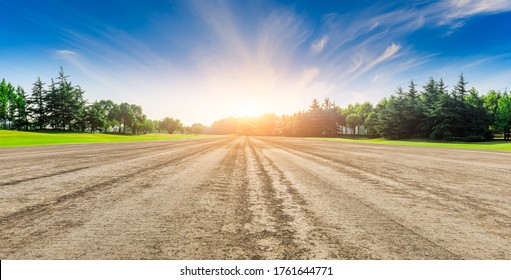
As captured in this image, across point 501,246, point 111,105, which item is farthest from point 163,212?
point 111,105

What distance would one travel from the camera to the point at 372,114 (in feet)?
260

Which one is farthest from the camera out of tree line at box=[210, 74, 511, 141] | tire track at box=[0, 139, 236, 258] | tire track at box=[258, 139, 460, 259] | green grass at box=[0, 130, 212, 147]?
tree line at box=[210, 74, 511, 141]

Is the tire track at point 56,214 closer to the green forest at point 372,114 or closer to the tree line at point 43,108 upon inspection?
the green forest at point 372,114

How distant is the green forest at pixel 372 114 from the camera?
52.7m

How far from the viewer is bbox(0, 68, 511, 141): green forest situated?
52688mm

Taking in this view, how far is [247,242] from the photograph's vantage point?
3051 mm

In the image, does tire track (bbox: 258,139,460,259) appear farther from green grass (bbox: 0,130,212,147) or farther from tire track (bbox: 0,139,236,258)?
green grass (bbox: 0,130,212,147)

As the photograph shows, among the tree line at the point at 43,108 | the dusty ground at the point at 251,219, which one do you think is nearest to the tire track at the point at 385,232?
the dusty ground at the point at 251,219

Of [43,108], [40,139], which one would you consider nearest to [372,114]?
[40,139]

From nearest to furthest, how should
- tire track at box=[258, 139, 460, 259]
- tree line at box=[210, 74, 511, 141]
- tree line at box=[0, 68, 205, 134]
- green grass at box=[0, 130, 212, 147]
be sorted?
tire track at box=[258, 139, 460, 259] → green grass at box=[0, 130, 212, 147] → tree line at box=[210, 74, 511, 141] → tree line at box=[0, 68, 205, 134]

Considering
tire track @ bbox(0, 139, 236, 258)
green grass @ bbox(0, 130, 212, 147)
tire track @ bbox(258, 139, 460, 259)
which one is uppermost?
green grass @ bbox(0, 130, 212, 147)

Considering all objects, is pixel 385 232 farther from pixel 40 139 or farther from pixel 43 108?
pixel 43 108

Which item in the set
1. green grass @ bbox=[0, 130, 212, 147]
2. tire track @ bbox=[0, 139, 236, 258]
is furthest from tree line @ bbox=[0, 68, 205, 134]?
Answer: tire track @ bbox=[0, 139, 236, 258]
